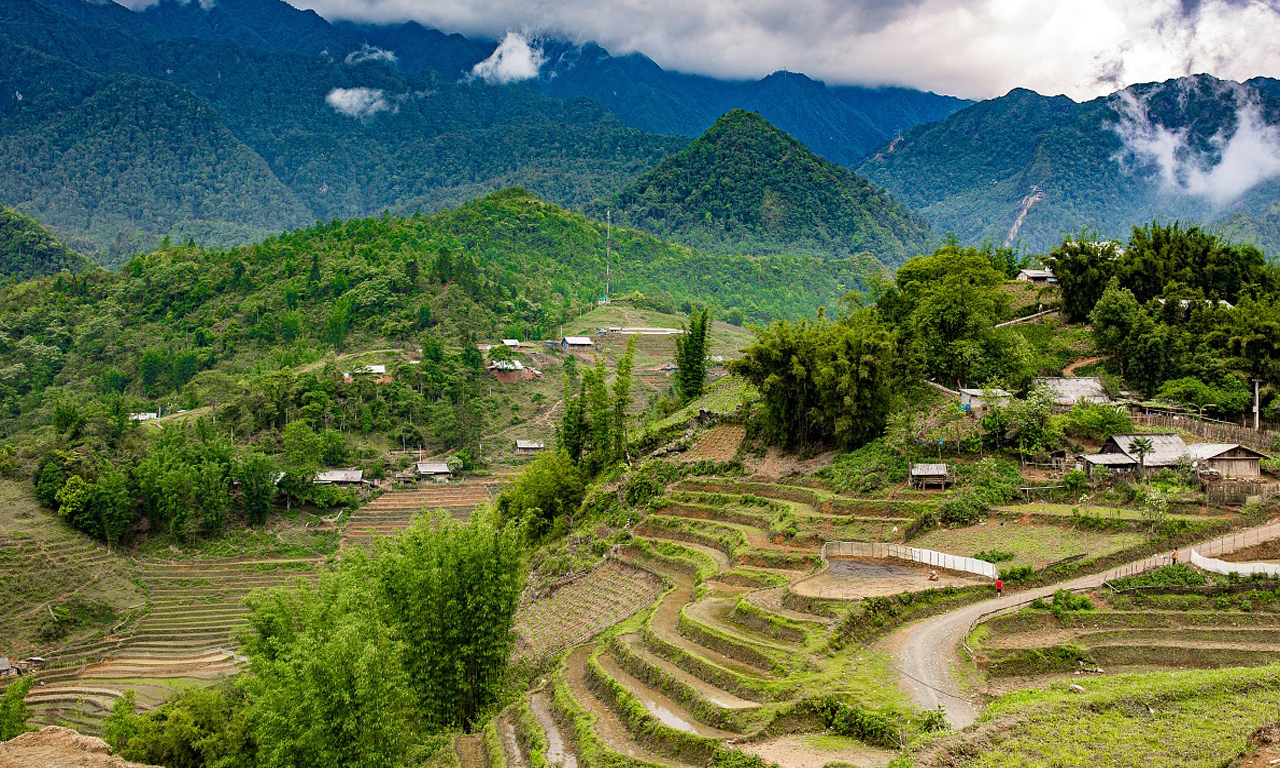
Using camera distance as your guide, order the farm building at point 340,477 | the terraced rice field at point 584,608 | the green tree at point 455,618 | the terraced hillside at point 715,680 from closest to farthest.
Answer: the terraced hillside at point 715,680 → the green tree at point 455,618 → the terraced rice field at point 584,608 → the farm building at point 340,477

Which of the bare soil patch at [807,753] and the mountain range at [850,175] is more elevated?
the mountain range at [850,175]

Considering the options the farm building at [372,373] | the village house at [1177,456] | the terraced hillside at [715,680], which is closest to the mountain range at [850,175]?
the village house at [1177,456]

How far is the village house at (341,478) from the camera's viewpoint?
59.1 metres

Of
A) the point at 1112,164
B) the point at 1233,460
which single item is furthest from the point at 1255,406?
the point at 1112,164

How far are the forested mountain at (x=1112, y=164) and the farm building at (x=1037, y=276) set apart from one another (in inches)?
1635

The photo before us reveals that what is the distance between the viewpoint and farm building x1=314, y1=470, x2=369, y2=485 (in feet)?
194

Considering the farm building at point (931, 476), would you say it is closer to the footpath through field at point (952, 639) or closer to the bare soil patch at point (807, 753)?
the footpath through field at point (952, 639)

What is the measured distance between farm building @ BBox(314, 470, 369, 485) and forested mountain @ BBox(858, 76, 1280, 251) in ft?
222

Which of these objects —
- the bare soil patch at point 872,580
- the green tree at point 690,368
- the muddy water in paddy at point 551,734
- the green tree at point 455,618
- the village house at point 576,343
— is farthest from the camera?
the village house at point 576,343

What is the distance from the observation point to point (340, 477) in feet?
196

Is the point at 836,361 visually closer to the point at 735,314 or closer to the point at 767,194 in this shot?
the point at 735,314

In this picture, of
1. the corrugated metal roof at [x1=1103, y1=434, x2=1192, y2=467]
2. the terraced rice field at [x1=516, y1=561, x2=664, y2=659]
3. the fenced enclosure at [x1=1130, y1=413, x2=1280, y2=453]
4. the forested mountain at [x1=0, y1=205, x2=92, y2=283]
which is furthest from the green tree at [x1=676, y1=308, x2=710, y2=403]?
the forested mountain at [x1=0, y1=205, x2=92, y2=283]

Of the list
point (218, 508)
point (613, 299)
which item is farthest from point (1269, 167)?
point (218, 508)

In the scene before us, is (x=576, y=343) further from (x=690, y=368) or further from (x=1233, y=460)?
(x=1233, y=460)
